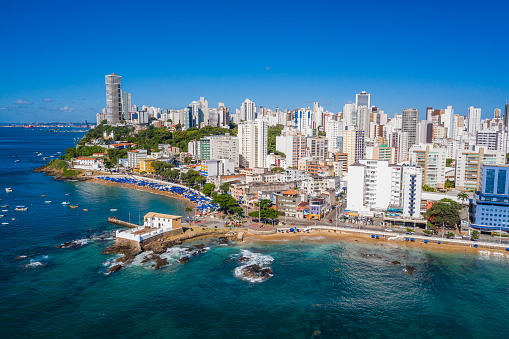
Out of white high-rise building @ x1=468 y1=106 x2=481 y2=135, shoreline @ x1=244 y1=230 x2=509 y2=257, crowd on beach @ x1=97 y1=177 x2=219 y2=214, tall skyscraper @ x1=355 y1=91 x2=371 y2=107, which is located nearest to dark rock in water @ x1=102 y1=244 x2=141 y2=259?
shoreline @ x1=244 y1=230 x2=509 y2=257

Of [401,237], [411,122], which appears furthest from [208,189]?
[411,122]

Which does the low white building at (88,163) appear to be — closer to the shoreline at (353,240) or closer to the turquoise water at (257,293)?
the turquoise water at (257,293)

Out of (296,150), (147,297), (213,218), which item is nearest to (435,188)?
A: (296,150)

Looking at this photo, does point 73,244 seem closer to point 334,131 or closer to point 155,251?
point 155,251

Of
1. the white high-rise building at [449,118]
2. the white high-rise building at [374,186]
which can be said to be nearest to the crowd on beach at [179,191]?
the white high-rise building at [374,186]

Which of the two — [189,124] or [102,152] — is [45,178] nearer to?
[102,152]
